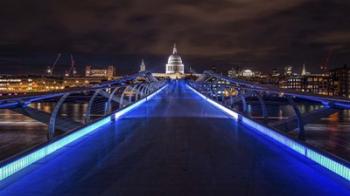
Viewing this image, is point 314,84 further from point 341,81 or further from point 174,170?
point 174,170

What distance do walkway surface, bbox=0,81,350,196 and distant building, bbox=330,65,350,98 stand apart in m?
178

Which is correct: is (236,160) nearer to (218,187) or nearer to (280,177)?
(280,177)

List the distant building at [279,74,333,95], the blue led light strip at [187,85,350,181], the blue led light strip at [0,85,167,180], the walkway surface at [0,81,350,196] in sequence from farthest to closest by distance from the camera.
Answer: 1. the distant building at [279,74,333,95]
2. the blue led light strip at [187,85,350,181]
3. the blue led light strip at [0,85,167,180]
4. the walkway surface at [0,81,350,196]

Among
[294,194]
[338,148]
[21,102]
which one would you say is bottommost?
[338,148]

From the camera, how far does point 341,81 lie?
182m

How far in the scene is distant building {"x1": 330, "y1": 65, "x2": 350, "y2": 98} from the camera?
177m

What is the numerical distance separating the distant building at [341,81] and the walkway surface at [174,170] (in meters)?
178

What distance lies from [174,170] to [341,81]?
189 meters

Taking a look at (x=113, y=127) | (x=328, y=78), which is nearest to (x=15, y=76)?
(x=328, y=78)

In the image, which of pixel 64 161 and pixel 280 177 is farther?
pixel 64 161

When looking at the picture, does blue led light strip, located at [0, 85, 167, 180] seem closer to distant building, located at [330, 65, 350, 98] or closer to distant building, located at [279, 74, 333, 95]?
distant building, located at [330, 65, 350, 98]

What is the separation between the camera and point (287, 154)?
7.30 meters

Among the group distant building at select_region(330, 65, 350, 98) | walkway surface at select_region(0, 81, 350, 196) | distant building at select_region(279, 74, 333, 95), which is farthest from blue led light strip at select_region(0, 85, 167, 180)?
distant building at select_region(279, 74, 333, 95)

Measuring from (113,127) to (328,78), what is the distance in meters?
194
